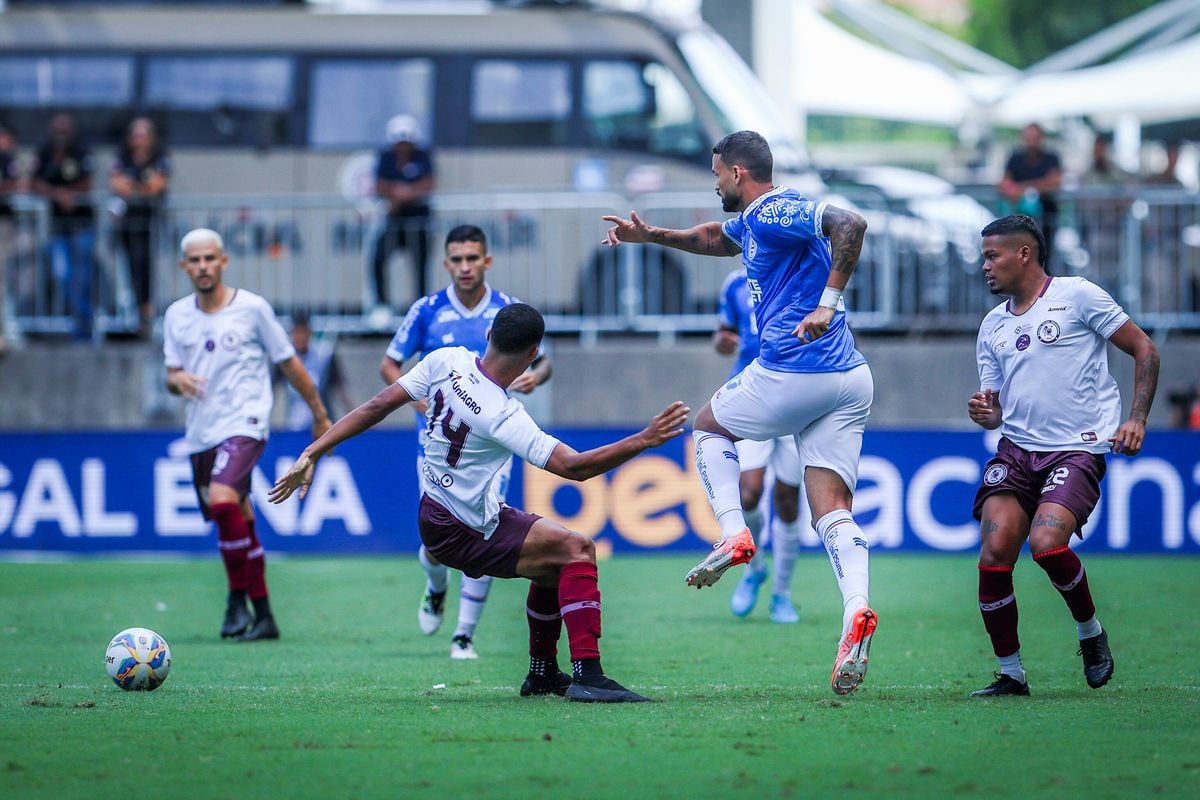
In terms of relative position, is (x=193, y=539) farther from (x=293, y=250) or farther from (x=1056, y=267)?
(x=1056, y=267)

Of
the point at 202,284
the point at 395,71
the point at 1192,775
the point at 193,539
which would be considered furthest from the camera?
the point at 395,71

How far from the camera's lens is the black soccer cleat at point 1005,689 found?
25.7ft

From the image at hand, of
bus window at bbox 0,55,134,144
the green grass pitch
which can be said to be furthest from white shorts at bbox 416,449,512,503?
bus window at bbox 0,55,134,144

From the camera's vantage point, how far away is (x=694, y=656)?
385 inches

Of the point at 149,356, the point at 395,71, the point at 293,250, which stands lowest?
the point at 149,356

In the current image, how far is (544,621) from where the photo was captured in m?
7.88

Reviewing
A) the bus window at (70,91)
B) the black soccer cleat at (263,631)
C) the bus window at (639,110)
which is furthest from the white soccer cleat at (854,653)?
the bus window at (70,91)

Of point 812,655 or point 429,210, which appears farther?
point 429,210

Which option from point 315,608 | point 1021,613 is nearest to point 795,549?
point 1021,613

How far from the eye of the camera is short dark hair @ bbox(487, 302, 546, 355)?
24.3 ft

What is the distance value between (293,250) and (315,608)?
24.3 ft

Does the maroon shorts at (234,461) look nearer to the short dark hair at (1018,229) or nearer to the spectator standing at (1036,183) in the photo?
the short dark hair at (1018,229)

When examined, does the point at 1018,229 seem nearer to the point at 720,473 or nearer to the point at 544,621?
the point at 720,473

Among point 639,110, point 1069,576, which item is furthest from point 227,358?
point 639,110
